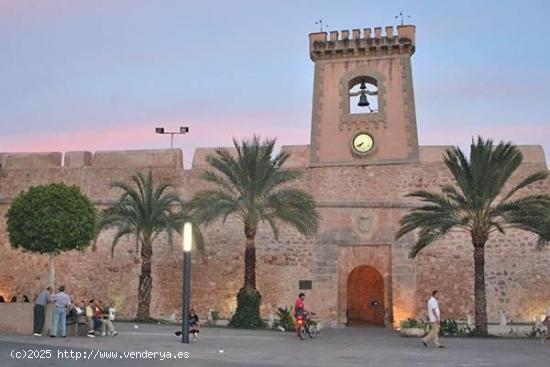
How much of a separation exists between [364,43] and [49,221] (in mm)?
13093

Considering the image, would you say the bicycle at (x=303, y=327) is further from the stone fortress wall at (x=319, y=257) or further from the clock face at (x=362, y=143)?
the clock face at (x=362, y=143)

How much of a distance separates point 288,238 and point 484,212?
7.59 meters

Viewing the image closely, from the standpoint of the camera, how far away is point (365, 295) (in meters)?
26.0

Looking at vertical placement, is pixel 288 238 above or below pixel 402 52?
below

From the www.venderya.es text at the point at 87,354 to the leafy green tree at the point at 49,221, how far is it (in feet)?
17.3

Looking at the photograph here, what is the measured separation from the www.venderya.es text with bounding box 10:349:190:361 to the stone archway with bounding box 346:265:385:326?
610 inches

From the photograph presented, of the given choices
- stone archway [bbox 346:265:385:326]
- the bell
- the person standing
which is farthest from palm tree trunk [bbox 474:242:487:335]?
the person standing

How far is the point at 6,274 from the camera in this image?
2512 cm

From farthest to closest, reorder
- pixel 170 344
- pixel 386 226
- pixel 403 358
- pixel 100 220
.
Answer: pixel 386 226, pixel 100 220, pixel 170 344, pixel 403 358

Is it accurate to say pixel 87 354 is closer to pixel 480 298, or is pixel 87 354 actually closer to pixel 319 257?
pixel 480 298

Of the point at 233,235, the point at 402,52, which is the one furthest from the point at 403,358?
the point at 402,52

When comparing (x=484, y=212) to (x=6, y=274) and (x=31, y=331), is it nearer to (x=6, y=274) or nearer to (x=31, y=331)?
(x=31, y=331)

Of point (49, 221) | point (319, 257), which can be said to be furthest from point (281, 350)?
point (319, 257)

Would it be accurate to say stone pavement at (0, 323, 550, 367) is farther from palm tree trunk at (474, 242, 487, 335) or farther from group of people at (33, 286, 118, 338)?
palm tree trunk at (474, 242, 487, 335)
